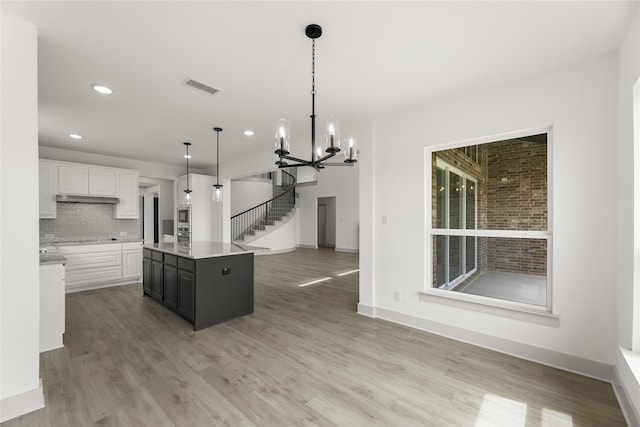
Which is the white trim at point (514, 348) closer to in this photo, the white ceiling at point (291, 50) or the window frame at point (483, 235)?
the window frame at point (483, 235)

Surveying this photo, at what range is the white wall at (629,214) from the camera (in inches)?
72.3

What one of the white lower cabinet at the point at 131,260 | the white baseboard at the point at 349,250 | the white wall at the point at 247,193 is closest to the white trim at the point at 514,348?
the white lower cabinet at the point at 131,260

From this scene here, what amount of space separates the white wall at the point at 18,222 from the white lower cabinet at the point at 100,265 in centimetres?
370

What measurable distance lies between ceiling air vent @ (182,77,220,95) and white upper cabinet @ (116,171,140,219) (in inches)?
159

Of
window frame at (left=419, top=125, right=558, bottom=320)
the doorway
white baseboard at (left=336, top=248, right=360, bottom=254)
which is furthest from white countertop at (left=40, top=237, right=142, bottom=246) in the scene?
the doorway

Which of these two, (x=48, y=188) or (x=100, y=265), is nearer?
(x=48, y=188)

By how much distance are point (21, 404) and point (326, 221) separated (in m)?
11.2

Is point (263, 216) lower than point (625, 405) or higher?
higher

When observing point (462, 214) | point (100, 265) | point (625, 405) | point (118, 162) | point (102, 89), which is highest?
Answer: point (102, 89)

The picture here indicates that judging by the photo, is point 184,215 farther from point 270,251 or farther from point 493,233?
point 493,233

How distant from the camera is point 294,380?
2322 mm

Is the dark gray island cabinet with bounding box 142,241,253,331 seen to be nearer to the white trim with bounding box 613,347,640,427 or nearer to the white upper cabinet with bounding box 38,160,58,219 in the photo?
the white upper cabinet with bounding box 38,160,58,219

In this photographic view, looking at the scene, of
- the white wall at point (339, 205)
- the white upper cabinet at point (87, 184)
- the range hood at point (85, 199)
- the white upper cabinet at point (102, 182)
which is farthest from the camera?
the white wall at point (339, 205)

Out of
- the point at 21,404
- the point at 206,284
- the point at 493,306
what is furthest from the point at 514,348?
the point at 21,404
